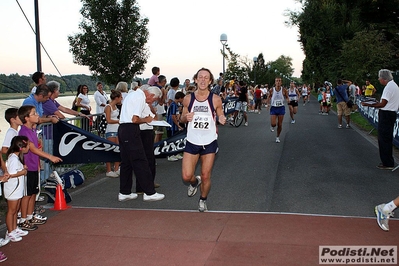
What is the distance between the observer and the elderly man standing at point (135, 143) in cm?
713

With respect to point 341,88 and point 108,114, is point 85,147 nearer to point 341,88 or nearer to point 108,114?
point 108,114

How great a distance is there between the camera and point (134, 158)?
733 cm

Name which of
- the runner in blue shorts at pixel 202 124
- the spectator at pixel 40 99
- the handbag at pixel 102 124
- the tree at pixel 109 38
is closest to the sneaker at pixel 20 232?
the spectator at pixel 40 99

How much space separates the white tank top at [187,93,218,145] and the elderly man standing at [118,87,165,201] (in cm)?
118

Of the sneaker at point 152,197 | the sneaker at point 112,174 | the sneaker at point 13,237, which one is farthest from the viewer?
the sneaker at point 112,174

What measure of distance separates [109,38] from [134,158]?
20242 mm

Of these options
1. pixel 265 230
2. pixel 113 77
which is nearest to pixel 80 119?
pixel 265 230

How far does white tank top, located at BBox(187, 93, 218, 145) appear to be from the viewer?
630 centimetres

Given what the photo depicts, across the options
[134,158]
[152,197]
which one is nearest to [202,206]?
[152,197]

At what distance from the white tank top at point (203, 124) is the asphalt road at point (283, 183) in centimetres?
119

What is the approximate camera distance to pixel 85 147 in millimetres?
8469

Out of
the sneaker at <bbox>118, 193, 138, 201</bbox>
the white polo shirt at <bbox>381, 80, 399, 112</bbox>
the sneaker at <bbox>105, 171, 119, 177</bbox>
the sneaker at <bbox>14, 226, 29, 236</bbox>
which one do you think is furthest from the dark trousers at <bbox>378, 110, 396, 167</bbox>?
the sneaker at <bbox>14, 226, 29, 236</bbox>

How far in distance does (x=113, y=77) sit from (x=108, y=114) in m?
17.9

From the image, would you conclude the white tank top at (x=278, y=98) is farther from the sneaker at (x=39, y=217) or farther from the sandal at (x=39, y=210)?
Answer: the sneaker at (x=39, y=217)
